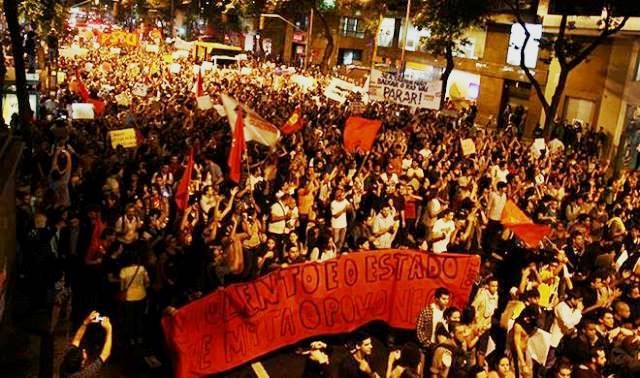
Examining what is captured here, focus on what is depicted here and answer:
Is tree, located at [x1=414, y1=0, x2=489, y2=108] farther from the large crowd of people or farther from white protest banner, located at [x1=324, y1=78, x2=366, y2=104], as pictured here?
the large crowd of people

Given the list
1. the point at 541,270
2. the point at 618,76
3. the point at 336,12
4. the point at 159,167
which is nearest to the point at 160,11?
the point at 336,12

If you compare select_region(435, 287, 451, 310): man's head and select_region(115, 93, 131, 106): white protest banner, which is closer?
select_region(435, 287, 451, 310): man's head

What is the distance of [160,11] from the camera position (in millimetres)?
76125

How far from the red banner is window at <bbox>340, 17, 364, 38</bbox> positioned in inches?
1959

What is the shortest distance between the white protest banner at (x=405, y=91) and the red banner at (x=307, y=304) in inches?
378

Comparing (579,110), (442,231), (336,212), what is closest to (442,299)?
(442,231)

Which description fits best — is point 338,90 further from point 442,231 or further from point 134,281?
point 134,281

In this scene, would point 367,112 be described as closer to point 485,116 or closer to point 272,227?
point 272,227

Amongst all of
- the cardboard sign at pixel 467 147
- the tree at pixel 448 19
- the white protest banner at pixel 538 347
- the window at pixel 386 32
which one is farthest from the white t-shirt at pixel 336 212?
the window at pixel 386 32

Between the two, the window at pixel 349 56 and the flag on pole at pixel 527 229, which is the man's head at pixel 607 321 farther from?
the window at pixel 349 56

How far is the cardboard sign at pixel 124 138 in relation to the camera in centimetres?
1373

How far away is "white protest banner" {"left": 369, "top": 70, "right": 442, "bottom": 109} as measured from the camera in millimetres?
18750

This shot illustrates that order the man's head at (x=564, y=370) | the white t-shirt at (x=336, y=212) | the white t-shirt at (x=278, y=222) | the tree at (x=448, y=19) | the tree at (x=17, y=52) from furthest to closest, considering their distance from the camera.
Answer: the tree at (x=448, y=19) → the tree at (x=17, y=52) → the white t-shirt at (x=336, y=212) → the white t-shirt at (x=278, y=222) → the man's head at (x=564, y=370)

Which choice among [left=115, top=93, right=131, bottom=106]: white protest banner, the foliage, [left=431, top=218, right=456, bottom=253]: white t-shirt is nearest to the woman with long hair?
[left=431, top=218, right=456, bottom=253]: white t-shirt
